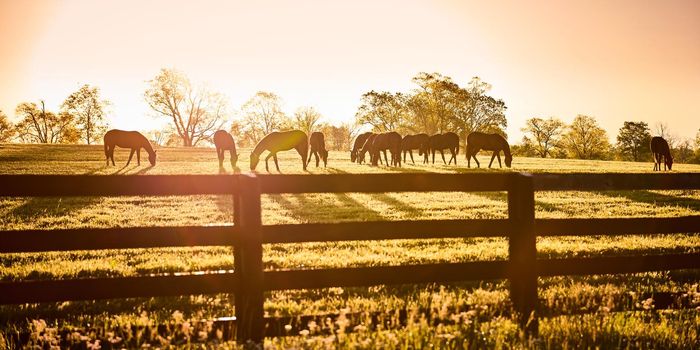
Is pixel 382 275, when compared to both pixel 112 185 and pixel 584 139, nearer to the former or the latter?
pixel 112 185

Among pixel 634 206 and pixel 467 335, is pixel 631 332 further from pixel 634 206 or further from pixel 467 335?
pixel 634 206

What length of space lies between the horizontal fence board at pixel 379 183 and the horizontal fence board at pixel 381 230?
32 cm

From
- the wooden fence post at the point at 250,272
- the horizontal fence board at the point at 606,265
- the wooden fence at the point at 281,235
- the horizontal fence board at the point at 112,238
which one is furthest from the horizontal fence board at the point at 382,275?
the horizontal fence board at the point at 112,238

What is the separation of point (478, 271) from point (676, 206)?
16282 mm

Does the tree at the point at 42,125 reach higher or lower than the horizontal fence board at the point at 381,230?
higher

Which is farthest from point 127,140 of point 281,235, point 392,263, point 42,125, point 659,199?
point 42,125

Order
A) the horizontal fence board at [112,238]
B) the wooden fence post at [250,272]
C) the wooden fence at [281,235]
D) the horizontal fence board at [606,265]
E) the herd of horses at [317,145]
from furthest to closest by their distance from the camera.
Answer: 1. the herd of horses at [317,145]
2. the horizontal fence board at [606,265]
3. the wooden fence post at [250,272]
4. the wooden fence at [281,235]
5. the horizontal fence board at [112,238]

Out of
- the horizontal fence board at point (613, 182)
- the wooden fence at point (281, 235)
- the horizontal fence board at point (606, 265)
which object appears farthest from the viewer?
the horizontal fence board at point (613, 182)

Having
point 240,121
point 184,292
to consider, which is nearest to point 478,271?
point 184,292

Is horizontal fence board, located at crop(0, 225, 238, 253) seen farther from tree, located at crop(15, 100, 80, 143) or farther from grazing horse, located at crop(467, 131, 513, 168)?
tree, located at crop(15, 100, 80, 143)

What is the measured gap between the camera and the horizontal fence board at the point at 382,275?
5.14m

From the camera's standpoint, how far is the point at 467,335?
17.7ft

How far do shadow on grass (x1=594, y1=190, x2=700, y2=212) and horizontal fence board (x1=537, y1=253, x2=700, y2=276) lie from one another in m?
14.4

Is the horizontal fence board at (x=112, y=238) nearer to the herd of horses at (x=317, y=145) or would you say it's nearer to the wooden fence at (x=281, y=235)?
the wooden fence at (x=281, y=235)
